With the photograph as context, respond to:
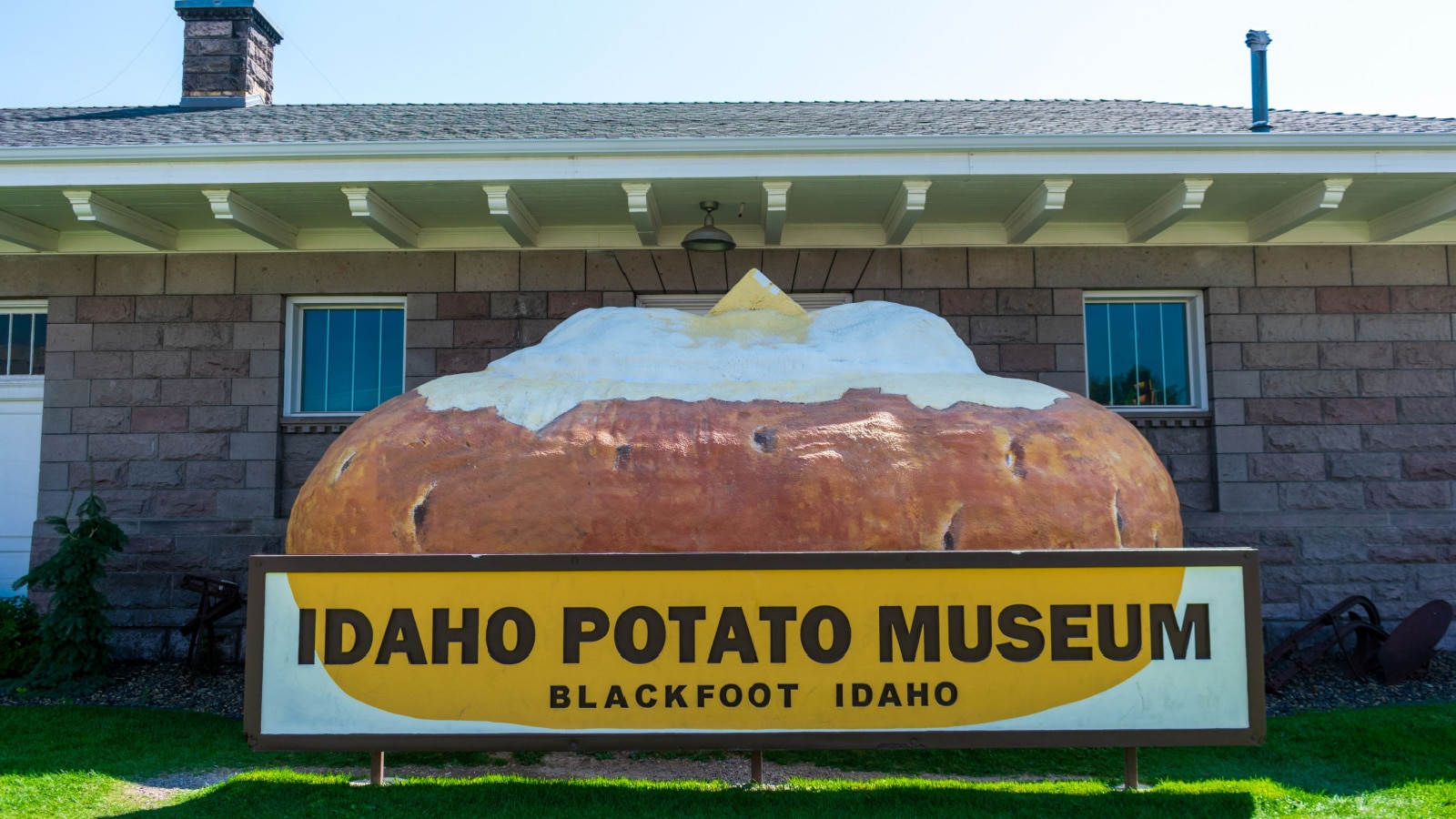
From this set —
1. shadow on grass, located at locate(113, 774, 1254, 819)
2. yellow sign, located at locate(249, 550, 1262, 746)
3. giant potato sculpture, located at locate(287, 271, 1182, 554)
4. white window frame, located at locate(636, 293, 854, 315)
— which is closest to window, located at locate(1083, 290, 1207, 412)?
white window frame, located at locate(636, 293, 854, 315)

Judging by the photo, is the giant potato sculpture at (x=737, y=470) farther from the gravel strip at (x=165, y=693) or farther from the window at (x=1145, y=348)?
the window at (x=1145, y=348)

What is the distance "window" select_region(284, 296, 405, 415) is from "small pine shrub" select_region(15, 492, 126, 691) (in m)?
1.56

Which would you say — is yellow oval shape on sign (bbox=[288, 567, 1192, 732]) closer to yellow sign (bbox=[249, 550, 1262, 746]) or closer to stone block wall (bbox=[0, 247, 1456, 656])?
yellow sign (bbox=[249, 550, 1262, 746])

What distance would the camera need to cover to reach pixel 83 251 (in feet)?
22.5

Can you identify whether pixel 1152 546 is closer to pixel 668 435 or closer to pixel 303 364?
pixel 668 435

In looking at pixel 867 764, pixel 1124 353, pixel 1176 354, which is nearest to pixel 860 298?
pixel 1124 353

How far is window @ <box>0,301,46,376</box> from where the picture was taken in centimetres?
698

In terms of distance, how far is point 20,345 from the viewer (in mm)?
7016

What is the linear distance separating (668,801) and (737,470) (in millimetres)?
1215

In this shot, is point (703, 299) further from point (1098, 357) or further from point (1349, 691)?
point (1349, 691)

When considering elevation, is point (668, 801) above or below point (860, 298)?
below

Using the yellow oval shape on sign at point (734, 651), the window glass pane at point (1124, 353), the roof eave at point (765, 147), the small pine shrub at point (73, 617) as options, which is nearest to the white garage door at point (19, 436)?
the small pine shrub at point (73, 617)

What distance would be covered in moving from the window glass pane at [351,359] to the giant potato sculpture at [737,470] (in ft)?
10.7

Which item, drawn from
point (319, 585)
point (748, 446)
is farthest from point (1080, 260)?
point (319, 585)
